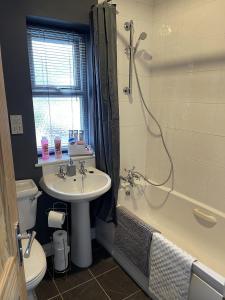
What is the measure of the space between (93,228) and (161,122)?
4.35 feet

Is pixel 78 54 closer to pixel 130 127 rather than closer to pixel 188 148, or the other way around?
pixel 130 127

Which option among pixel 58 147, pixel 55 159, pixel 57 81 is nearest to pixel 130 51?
pixel 57 81

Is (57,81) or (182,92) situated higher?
(57,81)

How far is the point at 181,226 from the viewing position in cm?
211

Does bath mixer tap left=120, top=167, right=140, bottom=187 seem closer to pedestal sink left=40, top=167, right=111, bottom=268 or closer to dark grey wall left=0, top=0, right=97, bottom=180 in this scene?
pedestal sink left=40, top=167, right=111, bottom=268

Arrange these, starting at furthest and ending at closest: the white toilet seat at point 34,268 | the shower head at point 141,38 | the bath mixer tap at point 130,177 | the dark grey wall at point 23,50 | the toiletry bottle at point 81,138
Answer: the bath mixer tap at point 130,177 < the toiletry bottle at point 81,138 < the shower head at point 141,38 < the dark grey wall at point 23,50 < the white toilet seat at point 34,268

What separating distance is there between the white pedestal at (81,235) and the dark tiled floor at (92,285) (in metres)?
0.08

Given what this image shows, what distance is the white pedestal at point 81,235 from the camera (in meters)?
1.87

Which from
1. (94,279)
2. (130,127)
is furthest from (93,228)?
(130,127)

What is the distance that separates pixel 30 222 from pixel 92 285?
0.72 meters

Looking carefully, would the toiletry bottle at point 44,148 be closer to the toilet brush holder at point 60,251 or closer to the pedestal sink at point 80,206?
the pedestal sink at point 80,206

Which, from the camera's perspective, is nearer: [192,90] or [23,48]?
[23,48]

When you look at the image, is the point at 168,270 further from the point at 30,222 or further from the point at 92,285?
the point at 30,222

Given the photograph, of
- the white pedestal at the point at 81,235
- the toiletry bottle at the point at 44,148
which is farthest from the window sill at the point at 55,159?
the white pedestal at the point at 81,235
